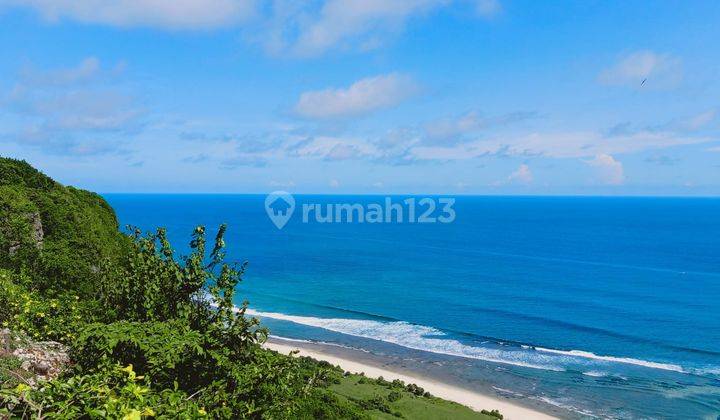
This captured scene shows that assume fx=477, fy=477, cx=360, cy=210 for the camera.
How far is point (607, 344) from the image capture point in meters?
53.6

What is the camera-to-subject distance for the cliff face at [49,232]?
72.3 feet

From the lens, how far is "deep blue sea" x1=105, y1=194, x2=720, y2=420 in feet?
141

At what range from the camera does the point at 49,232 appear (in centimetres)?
2592

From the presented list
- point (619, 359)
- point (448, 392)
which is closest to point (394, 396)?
point (448, 392)

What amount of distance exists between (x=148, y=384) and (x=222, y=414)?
1528 millimetres

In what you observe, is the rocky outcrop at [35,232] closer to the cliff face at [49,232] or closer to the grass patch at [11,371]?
the cliff face at [49,232]

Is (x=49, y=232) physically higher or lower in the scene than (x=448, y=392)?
higher

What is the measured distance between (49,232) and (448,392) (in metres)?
32.0

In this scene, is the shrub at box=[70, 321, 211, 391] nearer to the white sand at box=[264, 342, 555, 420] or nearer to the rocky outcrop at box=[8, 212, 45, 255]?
the rocky outcrop at box=[8, 212, 45, 255]

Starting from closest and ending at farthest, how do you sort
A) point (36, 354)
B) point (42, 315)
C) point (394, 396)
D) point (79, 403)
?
point (79, 403) → point (36, 354) → point (42, 315) → point (394, 396)

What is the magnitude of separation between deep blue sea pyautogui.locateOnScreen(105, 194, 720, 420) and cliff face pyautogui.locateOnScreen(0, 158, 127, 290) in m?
31.5

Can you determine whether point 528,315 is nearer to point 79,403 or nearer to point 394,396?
point 394,396

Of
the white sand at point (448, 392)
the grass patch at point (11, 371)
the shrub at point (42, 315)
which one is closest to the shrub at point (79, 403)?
the grass patch at point (11, 371)

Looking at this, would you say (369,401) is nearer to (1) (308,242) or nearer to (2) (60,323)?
(2) (60,323)
